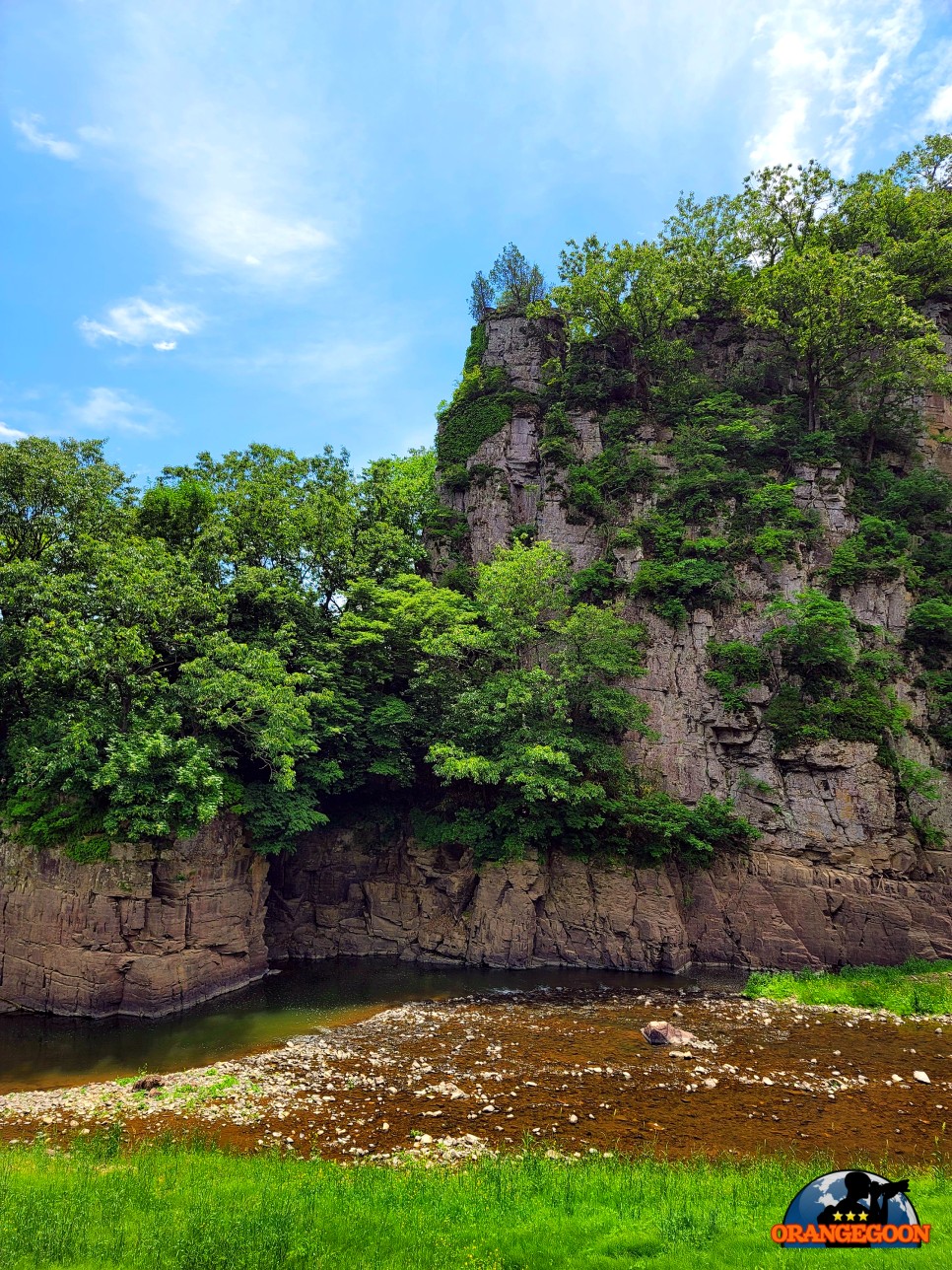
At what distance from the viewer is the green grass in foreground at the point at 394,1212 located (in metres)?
7.53

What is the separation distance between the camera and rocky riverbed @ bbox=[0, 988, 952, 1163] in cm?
1273

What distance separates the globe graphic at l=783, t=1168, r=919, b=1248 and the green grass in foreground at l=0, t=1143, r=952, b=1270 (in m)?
0.26

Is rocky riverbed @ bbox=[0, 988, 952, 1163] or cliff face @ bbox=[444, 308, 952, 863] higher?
cliff face @ bbox=[444, 308, 952, 863]

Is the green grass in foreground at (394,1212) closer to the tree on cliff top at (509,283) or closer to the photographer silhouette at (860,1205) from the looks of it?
the photographer silhouette at (860,1205)

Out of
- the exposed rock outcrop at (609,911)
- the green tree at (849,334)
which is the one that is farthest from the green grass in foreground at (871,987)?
the green tree at (849,334)

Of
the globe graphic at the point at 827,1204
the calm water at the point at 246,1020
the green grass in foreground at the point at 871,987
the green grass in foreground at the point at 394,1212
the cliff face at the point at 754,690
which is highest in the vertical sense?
the cliff face at the point at 754,690

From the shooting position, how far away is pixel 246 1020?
1991 centimetres

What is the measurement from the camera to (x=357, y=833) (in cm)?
2950

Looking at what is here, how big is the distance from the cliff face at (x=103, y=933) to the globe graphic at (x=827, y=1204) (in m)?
19.5

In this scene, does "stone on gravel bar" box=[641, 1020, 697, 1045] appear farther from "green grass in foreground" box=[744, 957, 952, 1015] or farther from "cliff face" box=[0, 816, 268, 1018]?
"cliff face" box=[0, 816, 268, 1018]

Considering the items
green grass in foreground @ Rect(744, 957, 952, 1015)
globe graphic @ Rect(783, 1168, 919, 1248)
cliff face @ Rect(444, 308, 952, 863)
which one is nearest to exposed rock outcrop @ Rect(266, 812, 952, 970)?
green grass in foreground @ Rect(744, 957, 952, 1015)

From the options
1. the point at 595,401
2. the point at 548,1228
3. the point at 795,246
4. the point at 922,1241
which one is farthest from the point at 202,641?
the point at 795,246

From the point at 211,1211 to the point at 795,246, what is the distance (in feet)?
162

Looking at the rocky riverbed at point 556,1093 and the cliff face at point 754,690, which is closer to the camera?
the rocky riverbed at point 556,1093
